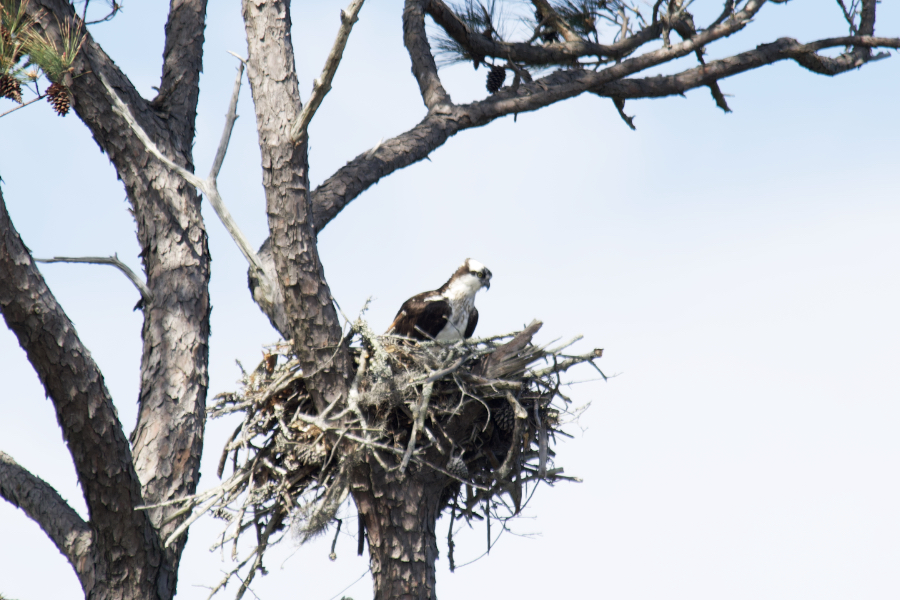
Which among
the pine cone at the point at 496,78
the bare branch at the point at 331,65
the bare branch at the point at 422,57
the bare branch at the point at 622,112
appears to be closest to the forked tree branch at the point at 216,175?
the bare branch at the point at 331,65

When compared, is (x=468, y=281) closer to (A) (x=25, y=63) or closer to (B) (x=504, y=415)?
(B) (x=504, y=415)

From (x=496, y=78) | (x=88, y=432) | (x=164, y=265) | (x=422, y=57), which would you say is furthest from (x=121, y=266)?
(x=496, y=78)

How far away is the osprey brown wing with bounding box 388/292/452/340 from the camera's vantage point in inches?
220

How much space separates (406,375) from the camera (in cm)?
415

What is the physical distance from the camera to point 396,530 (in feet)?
13.8

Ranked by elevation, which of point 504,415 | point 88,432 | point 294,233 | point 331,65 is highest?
point 331,65

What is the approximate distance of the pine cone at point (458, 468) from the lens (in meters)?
4.21

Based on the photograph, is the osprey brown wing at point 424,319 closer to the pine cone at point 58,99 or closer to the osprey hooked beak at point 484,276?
the osprey hooked beak at point 484,276

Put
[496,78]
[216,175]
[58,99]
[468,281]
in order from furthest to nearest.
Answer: [496,78]
[468,281]
[216,175]
[58,99]

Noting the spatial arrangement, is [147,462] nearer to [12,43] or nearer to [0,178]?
[0,178]

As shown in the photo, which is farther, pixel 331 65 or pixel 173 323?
pixel 173 323

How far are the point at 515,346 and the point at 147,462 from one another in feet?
6.49

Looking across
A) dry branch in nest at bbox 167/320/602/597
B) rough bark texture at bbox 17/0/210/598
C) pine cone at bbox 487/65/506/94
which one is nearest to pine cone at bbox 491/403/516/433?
dry branch in nest at bbox 167/320/602/597

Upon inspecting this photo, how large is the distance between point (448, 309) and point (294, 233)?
1947 millimetres
